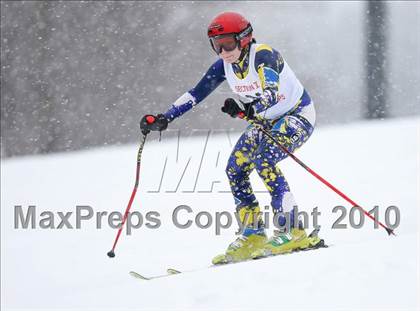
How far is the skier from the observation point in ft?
16.5

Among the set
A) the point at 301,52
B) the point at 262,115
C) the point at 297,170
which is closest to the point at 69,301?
the point at 262,115

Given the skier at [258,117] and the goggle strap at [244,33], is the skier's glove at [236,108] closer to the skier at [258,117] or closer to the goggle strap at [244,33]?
the skier at [258,117]

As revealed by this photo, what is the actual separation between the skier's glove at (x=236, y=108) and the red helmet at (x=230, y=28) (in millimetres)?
482

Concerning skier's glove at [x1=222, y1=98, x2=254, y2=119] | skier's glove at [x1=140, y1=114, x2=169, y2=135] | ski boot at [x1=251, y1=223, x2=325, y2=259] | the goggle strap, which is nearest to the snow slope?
ski boot at [x1=251, y1=223, x2=325, y2=259]

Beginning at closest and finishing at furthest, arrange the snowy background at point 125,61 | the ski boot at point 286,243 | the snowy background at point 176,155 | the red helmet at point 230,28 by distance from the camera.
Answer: the snowy background at point 176,155
the red helmet at point 230,28
the ski boot at point 286,243
the snowy background at point 125,61

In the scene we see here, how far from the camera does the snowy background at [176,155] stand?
448cm

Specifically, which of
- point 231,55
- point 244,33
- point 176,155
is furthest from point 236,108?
point 176,155

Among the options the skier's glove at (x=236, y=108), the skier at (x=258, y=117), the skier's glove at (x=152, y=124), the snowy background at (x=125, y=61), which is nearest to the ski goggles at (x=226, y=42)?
the skier at (x=258, y=117)

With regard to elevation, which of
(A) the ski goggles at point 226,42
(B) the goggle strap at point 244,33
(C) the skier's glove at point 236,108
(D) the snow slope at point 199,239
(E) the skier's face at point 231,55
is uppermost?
(B) the goggle strap at point 244,33

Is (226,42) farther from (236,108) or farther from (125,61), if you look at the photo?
(125,61)

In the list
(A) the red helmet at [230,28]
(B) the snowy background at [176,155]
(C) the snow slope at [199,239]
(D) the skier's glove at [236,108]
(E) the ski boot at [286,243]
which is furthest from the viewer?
(E) the ski boot at [286,243]

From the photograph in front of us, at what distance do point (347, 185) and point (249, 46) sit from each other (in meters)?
4.22

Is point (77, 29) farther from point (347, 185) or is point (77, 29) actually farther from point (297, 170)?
point (347, 185)

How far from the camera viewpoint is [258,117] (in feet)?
17.9
